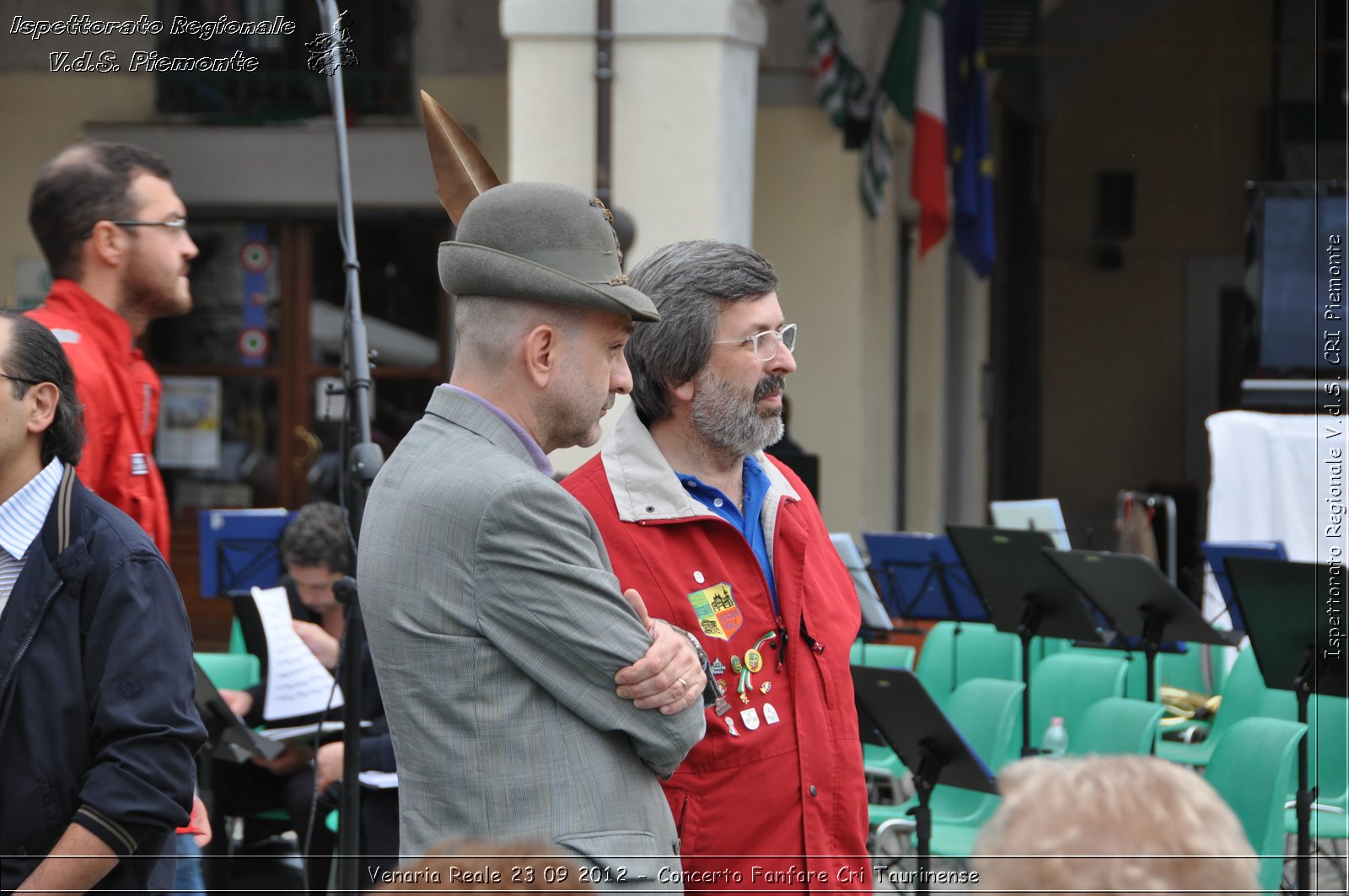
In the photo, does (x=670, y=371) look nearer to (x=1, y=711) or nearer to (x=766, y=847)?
(x=766, y=847)

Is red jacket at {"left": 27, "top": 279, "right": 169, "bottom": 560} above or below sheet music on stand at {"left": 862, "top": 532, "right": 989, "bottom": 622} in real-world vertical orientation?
above

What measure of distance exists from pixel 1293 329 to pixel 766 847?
23.0 ft

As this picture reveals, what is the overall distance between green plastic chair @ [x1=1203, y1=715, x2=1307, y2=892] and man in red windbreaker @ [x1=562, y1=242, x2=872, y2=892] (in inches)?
85.3

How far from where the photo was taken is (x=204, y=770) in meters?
5.16

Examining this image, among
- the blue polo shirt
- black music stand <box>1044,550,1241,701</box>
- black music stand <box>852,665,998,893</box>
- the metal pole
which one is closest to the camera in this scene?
the blue polo shirt

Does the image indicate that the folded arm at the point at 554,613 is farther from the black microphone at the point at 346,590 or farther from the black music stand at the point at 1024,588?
the black music stand at the point at 1024,588

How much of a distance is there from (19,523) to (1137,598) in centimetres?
430

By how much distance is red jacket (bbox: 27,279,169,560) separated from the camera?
326 centimetres

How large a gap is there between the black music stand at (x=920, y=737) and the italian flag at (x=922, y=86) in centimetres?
663

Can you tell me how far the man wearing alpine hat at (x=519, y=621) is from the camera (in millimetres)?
2016

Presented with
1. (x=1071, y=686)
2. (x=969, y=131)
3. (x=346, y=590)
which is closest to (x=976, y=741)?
(x=1071, y=686)

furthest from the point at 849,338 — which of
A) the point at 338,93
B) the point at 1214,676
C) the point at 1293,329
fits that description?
the point at 338,93

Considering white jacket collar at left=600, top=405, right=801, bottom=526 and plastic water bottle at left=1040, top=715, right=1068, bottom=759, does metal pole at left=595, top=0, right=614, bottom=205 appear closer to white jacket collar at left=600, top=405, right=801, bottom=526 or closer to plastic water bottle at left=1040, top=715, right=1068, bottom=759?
plastic water bottle at left=1040, top=715, right=1068, bottom=759

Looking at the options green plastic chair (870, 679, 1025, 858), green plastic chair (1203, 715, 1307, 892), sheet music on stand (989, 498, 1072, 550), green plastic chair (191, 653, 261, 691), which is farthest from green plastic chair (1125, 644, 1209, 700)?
green plastic chair (191, 653, 261, 691)
